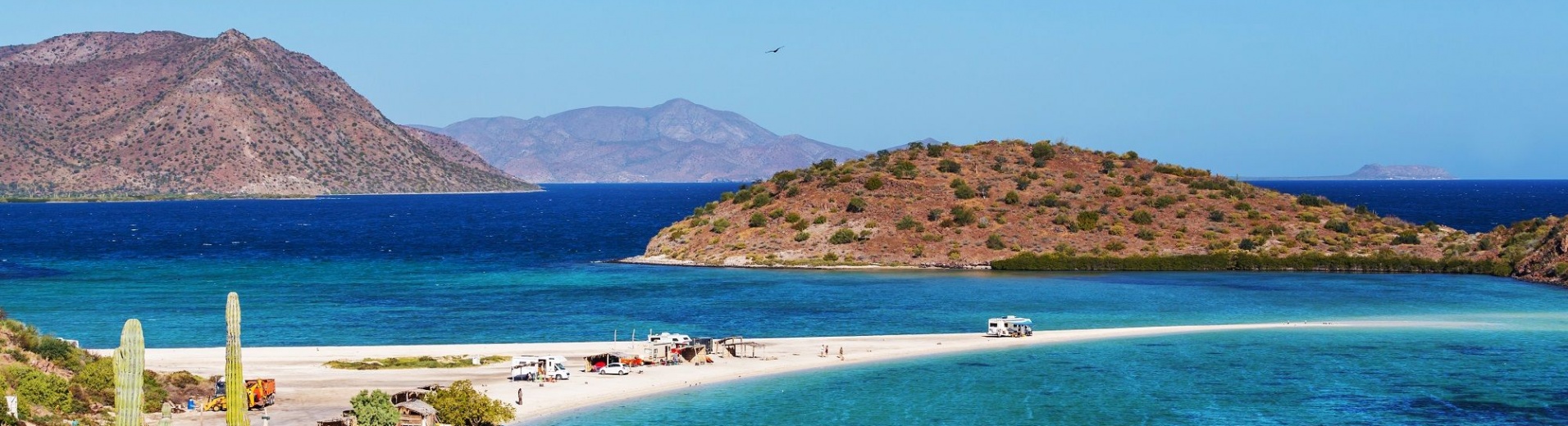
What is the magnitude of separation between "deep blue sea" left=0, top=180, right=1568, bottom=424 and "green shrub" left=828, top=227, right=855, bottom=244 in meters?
11.5

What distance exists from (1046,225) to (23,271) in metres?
84.0

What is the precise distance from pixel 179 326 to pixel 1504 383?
194 feet

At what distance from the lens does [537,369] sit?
52531 millimetres

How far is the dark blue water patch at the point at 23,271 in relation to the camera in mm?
104500

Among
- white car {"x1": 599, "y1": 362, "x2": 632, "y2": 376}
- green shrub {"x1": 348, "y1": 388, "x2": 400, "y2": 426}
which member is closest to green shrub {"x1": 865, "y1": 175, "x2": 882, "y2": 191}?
white car {"x1": 599, "y1": 362, "x2": 632, "y2": 376}

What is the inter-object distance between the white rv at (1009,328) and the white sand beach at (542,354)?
2.12 ft

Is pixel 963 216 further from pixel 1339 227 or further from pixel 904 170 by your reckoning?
pixel 1339 227

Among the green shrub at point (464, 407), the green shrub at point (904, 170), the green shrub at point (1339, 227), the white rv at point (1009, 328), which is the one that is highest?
the green shrub at point (904, 170)

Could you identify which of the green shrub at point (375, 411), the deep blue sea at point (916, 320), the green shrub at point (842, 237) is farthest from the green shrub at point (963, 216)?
the green shrub at point (375, 411)

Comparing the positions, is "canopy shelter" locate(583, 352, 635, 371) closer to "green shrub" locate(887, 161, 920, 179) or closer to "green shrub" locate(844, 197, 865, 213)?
"green shrub" locate(844, 197, 865, 213)

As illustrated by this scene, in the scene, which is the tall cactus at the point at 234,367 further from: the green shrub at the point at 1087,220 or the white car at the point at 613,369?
the green shrub at the point at 1087,220

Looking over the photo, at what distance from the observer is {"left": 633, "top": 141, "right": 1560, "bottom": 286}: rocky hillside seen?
116 m

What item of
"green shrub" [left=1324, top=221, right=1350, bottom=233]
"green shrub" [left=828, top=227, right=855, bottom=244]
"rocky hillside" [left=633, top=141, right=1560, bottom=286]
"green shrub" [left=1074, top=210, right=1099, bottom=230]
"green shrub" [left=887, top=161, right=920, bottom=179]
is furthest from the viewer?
"green shrub" [left=887, top=161, right=920, bottom=179]

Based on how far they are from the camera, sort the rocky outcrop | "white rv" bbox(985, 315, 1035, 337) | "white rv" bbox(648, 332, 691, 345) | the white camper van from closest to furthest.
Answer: the white camper van, "white rv" bbox(648, 332, 691, 345), "white rv" bbox(985, 315, 1035, 337), the rocky outcrop
